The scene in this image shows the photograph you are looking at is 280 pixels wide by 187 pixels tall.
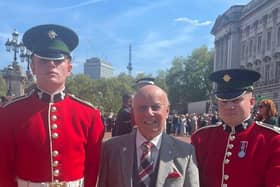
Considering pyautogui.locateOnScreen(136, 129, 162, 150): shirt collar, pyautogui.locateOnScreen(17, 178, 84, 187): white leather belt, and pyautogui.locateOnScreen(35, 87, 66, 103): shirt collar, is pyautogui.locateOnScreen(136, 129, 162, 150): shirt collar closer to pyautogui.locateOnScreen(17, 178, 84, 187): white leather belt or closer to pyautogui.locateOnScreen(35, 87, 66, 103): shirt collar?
pyautogui.locateOnScreen(17, 178, 84, 187): white leather belt

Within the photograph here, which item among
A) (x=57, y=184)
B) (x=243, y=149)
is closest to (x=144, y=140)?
(x=57, y=184)

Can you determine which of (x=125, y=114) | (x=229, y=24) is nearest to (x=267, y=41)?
(x=229, y=24)

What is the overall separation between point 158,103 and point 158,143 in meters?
0.34

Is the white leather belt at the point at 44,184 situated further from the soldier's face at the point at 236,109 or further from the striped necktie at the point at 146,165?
the soldier's face at the point at 236,109

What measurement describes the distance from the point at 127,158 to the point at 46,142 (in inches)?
28.9

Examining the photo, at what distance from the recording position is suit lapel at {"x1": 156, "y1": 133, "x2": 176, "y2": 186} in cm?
309

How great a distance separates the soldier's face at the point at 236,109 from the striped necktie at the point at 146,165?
802 millimetres

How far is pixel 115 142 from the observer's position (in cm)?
330

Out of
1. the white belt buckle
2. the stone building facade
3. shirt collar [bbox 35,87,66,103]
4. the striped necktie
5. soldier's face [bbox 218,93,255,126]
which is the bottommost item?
the white belt buckle

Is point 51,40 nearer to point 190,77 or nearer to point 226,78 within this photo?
point 226,78

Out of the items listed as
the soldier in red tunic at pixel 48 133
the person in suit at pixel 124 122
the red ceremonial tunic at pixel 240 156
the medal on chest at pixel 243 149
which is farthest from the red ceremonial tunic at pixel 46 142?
the person in suit at pixel 124 122

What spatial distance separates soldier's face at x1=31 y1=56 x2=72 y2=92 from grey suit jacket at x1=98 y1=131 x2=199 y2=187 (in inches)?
25.9

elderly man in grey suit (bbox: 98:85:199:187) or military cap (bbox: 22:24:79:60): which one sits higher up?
military cap (bbox: 22:24:79:60)

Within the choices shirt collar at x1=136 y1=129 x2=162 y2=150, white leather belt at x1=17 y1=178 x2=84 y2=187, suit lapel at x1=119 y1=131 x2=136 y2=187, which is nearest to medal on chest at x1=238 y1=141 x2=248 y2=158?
shirt collar at x1=136 y1=129 x2=162 y2=150
